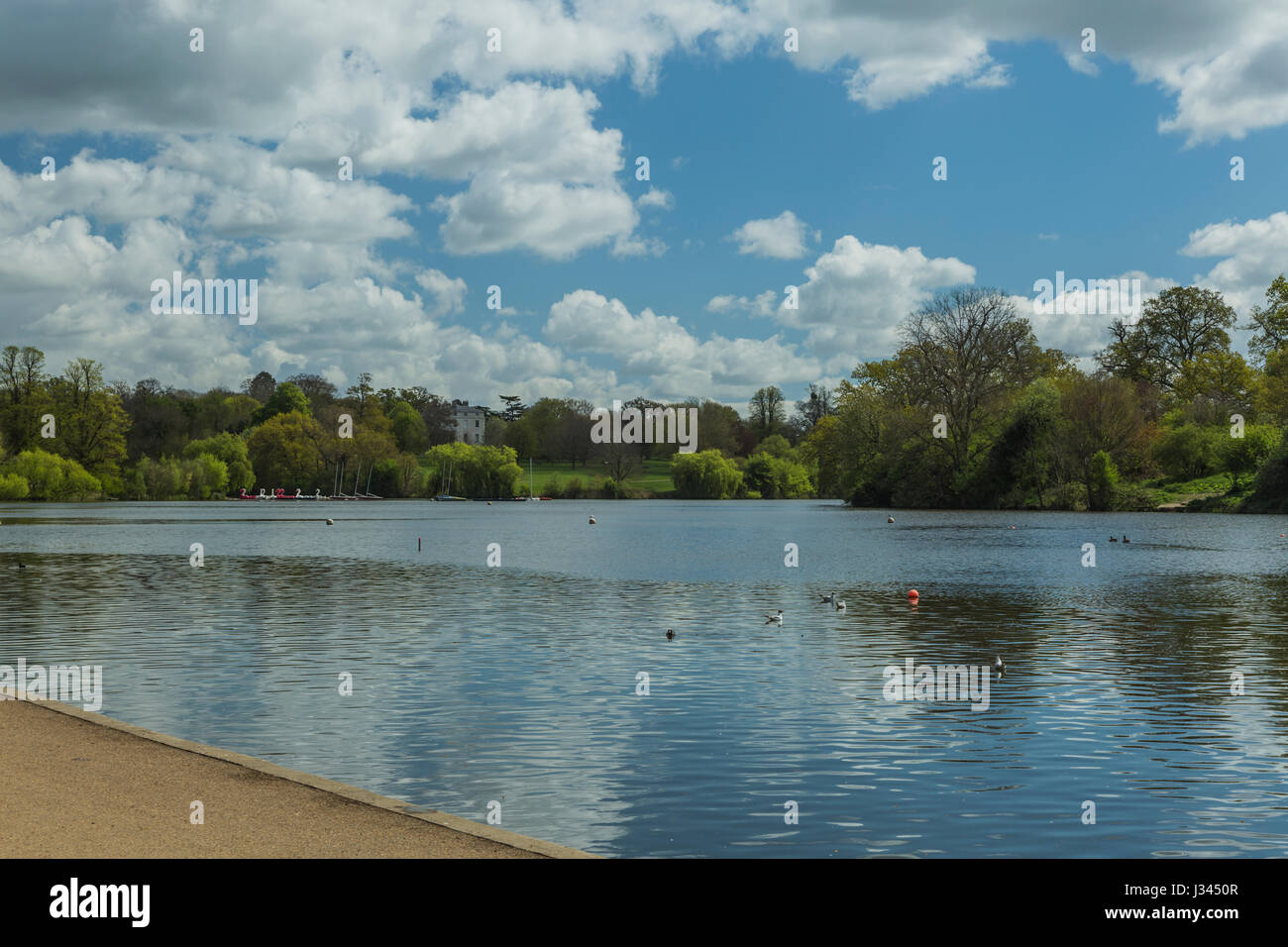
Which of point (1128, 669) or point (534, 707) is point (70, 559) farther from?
point (1128, 669)

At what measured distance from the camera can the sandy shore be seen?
8.05m

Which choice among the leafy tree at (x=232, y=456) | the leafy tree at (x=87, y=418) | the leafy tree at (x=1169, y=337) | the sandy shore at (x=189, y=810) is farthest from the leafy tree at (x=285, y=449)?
A: the sandy shore at (x=189, y=810)

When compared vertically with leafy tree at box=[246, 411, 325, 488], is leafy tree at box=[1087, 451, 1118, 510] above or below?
below

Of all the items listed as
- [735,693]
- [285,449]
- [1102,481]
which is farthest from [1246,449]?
[285,449]

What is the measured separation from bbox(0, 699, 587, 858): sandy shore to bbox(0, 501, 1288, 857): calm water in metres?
1.34

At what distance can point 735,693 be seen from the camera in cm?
1683

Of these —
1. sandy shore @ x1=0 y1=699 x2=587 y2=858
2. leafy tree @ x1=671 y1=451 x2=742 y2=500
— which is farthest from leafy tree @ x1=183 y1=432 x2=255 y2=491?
sandy shore @ x1=0 y1=699 x2=587 y2=858

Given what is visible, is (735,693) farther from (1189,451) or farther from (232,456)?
(232,456)

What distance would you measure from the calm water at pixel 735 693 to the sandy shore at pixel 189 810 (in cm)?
134

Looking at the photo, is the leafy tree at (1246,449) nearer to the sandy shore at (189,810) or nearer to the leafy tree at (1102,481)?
the leafy tree at (1102,481)

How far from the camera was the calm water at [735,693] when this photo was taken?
1049cm

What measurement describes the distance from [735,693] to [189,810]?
→ 9212 millimetres

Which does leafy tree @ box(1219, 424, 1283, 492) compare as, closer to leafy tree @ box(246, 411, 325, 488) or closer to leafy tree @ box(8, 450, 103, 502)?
leafy tree @ box(8, 450, 103, 502)
